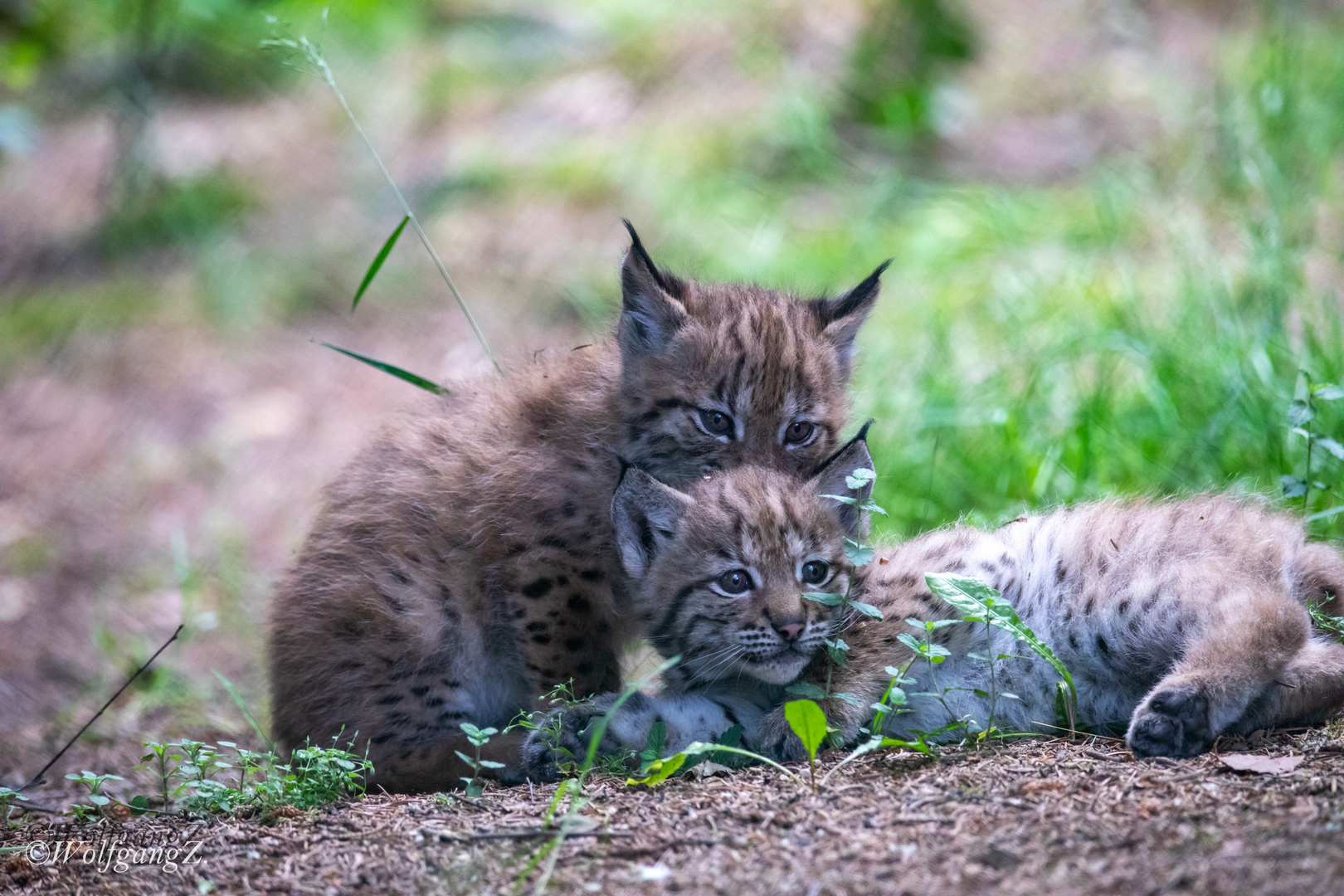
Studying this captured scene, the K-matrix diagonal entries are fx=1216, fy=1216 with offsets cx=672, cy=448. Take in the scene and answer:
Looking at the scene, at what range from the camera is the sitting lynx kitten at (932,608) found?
354 cm

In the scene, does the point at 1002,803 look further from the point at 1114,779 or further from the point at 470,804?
the point at 470,804

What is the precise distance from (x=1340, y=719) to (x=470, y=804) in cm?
247

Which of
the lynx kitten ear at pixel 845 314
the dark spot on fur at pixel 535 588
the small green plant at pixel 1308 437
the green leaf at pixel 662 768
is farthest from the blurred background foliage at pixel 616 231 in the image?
the green leaf at pixel 662 768

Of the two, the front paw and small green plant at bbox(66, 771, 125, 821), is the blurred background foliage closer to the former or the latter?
the front paw

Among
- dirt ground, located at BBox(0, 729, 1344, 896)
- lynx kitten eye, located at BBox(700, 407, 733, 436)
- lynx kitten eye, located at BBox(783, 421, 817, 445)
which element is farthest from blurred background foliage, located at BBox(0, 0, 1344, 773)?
dirt ground, located at BBox(0, 729, 1344, 896)

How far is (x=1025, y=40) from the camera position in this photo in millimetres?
11758

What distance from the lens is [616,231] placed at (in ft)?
32.2

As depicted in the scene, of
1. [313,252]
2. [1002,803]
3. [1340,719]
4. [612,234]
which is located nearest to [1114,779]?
[1002,803]

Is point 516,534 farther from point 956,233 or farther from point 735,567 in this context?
point 956,233

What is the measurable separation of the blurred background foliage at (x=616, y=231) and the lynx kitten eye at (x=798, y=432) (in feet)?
3.33

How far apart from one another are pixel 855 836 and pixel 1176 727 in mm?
1017

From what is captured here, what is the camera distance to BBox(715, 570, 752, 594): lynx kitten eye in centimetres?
374

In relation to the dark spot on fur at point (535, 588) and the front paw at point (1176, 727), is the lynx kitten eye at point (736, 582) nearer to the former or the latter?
the dark spot on fur at point (535, 588)

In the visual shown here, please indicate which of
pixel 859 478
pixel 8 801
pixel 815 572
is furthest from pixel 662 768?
pixel 8 801
